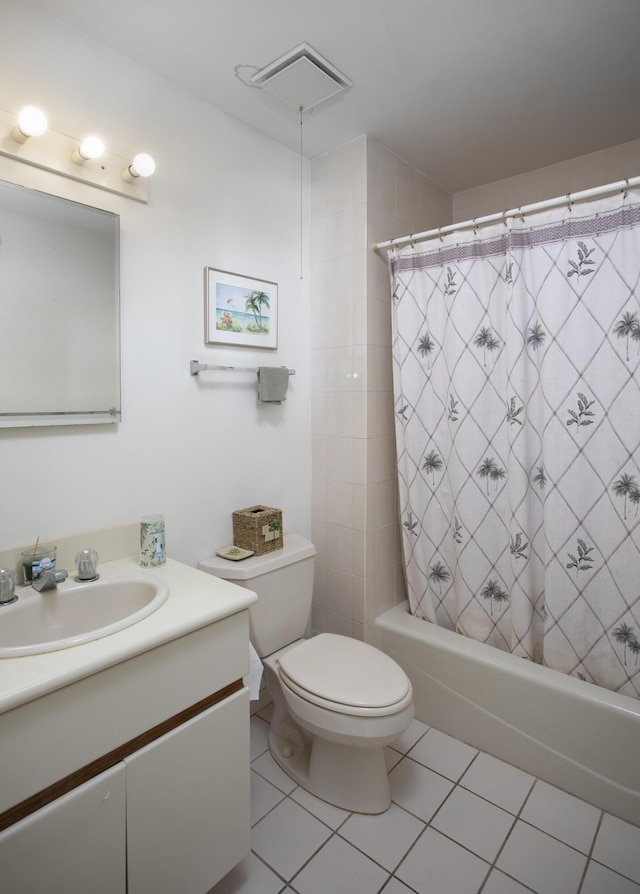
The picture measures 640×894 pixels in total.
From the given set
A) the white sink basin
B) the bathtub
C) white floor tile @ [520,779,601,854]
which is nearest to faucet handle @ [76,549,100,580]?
the white sink basin

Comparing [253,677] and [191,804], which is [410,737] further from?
[191,804]

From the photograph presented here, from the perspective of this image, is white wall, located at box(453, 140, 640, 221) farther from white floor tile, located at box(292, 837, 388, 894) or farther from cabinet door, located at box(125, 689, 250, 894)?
white floor tile, located at box(292, 837, 388, 894)

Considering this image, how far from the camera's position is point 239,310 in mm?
1902

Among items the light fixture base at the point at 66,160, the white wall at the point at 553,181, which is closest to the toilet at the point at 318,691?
the light fixture base at the point at 66,160

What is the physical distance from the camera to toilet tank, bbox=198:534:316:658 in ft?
5.52

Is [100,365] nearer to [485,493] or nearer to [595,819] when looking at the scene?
[485,493]

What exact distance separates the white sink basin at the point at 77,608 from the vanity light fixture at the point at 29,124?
121cm

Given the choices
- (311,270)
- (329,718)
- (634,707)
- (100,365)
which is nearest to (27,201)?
(100,365)

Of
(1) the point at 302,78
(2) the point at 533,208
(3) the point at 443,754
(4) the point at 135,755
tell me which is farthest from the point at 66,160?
(3) the point at 443,754

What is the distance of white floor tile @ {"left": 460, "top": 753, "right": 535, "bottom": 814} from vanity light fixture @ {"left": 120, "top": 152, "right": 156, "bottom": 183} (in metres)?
2.29

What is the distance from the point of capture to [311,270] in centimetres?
221

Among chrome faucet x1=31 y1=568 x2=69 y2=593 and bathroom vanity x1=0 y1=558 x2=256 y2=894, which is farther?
chrome faucet x1=31 y1=568 x2=69 y2=593

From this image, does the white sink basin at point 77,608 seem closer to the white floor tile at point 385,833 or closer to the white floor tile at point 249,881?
the white floor tile at point 249,881

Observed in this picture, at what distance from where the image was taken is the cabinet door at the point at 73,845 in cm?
85
